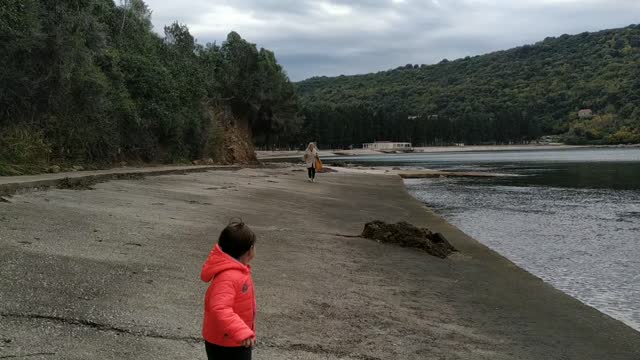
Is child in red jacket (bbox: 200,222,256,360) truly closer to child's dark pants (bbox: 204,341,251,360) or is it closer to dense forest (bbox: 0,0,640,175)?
child's dark pants (bbox: 204,341,251,360)

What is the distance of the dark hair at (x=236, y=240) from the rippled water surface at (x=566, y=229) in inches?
250

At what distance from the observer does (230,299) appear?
3654 millimetres

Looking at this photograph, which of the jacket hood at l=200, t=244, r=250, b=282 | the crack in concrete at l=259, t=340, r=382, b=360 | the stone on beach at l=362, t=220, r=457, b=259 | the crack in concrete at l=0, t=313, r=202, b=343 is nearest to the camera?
the jacket hood at l=200, t=244, r=250, b=282

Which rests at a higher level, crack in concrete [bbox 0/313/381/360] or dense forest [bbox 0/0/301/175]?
dense forest [bbox 0/0/301/175]

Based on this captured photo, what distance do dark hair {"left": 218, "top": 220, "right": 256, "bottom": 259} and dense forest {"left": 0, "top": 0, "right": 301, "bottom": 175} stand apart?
15274mm

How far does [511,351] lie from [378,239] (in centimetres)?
673

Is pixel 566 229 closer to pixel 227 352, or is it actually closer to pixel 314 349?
pixel 314 349

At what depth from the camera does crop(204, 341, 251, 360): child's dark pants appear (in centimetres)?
370

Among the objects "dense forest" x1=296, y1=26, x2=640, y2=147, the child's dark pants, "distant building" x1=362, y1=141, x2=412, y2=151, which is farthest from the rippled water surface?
"distant building" x1=362, y1=141, x2=412, y2=151

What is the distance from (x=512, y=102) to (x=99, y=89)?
151m

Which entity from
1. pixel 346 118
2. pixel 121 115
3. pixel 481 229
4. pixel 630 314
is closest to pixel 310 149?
pixel 121 115

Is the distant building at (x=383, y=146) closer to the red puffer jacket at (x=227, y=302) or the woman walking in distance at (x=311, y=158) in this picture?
the woman walking in distance at (x=311, y=158)

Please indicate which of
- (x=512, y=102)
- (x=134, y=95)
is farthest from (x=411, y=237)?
(x=512, y=102)

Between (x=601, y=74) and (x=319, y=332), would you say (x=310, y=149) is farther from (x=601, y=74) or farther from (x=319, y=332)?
(x=601, y=74)
